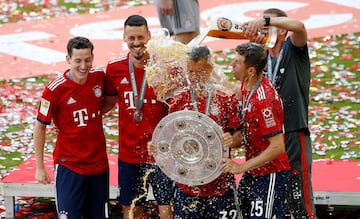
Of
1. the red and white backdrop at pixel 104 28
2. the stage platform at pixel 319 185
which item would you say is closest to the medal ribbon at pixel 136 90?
the stage platform at pixel 319 185

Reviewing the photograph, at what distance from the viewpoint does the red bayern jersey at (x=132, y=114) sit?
20.7ft

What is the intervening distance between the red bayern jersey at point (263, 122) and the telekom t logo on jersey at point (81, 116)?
3.86 feet

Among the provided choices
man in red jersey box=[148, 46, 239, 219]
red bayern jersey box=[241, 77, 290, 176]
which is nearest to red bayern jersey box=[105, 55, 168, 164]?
man in red jersey box=[148, 46, 239, 219]

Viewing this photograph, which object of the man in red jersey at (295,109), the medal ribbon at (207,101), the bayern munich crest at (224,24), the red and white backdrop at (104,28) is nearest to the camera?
the medal ribbon at (207,101)

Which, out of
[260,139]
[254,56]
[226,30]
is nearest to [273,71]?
[226,30]

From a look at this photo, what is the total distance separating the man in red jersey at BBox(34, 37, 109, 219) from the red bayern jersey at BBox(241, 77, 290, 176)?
1152mm

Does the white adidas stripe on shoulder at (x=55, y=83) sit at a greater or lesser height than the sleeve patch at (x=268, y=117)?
greater

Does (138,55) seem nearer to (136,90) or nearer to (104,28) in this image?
(136,90)

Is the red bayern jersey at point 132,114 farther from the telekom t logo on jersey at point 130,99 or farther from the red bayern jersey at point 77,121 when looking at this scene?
the red bayern jersey at point 77,121

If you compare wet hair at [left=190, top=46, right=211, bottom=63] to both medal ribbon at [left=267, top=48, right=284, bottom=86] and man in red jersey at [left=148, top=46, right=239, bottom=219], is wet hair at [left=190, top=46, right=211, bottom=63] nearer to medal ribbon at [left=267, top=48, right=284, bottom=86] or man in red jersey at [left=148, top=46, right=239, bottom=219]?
man in red jersey at [left=148, top=46, right=239, bottom=219]

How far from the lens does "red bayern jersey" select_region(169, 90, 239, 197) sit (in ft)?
18.7

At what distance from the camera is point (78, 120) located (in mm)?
6316

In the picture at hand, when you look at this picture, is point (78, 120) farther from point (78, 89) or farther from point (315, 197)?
point (315, 197)

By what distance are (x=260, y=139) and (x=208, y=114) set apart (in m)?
0.36
